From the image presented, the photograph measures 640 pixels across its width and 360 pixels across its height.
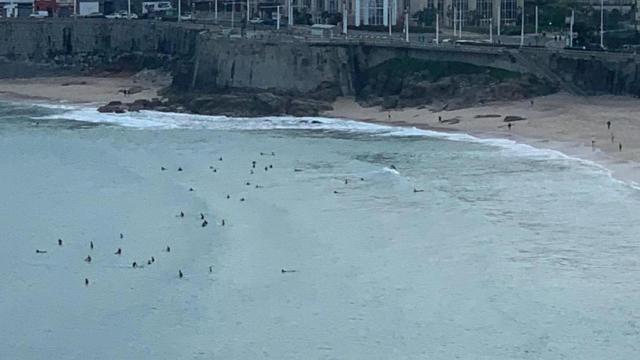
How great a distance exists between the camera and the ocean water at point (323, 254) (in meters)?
24.8

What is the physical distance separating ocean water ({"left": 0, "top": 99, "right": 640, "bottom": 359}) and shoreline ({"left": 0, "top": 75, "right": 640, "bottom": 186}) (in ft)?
2.75

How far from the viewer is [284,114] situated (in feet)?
182

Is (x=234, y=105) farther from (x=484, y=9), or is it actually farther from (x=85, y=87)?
(x=484, y=9)

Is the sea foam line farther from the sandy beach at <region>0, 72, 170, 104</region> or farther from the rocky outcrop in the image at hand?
the sandy beach at <region>0, 72, 170, 104</region>

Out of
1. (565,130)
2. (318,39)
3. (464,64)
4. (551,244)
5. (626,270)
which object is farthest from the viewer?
(318,39)

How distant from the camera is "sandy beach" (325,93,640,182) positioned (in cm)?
4183

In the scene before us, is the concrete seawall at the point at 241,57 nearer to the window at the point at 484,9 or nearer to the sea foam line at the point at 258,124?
the sea foam line at the point at 258,124

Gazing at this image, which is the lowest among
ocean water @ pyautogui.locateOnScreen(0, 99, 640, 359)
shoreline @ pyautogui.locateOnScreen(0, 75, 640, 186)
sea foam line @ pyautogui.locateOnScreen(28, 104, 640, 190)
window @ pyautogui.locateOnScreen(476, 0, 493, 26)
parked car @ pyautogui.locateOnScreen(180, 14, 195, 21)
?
ocean water @ pyautogui.locateOnScreen(0, 99, 640, 359)

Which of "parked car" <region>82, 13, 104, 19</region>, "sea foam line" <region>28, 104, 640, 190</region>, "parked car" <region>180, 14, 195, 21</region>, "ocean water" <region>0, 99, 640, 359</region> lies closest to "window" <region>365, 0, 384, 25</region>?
"parked car" <region>180, 14, 195, 21</region>

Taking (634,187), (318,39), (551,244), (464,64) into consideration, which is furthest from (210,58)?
(551,244)

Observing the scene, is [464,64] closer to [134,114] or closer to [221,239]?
[134,114]

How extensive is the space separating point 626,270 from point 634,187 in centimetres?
803

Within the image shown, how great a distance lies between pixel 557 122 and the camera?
47.5 meters

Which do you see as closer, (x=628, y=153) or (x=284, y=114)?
(x=628, y=153)
